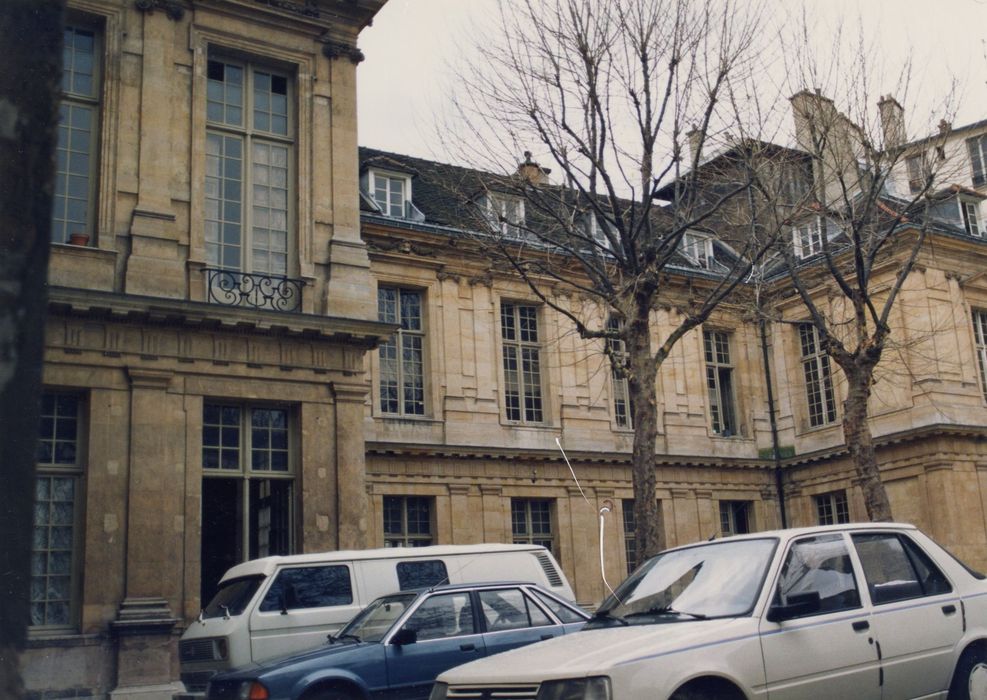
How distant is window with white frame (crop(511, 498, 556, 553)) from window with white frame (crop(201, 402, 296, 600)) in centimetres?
991

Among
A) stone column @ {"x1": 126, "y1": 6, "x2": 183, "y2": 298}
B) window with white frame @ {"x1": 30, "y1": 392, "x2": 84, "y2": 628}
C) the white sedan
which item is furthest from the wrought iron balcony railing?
the white sedan

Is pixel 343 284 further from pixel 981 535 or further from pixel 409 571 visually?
pixel 981 535

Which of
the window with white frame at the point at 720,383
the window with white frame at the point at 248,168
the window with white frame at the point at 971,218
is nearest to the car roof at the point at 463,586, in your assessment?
the window with white frame at the point at 248,168

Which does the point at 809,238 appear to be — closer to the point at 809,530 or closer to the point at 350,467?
the point at 350,467

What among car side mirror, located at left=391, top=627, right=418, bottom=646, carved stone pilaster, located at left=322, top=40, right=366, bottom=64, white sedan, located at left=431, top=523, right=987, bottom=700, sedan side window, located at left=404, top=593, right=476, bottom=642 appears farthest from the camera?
carved stone pilaster, located at left=322, top=40, right=366, bottom=64

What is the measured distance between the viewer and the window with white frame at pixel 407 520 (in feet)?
81.7

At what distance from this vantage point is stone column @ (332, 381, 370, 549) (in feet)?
56.1

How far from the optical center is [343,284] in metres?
18.0

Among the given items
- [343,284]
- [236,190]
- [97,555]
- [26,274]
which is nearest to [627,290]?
[343,284]

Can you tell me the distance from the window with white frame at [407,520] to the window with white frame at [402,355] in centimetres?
204

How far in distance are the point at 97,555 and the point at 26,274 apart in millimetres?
11669

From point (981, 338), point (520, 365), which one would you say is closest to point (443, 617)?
point (520, 365)

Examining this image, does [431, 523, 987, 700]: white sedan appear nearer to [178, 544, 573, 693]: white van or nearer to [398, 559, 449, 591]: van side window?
[178, 544, 573, 693]: white van

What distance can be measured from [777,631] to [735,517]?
24528 millimetres
